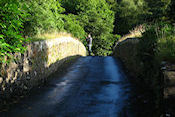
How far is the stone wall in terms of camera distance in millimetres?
5130

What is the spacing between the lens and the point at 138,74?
24.5 ft

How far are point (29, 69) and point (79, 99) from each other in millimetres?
1868

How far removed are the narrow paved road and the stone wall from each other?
38 centimetres

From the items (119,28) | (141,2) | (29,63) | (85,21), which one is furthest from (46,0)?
(141,2)

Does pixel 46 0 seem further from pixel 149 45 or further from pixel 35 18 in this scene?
pixel 149 45

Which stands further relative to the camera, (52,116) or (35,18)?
(35,18)

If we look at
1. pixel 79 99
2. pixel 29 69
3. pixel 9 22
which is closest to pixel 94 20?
pixel 29 69

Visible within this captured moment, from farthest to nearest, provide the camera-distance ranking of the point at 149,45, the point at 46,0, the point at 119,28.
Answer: the point at 119,28
the point at 46,0
the point at 149,45

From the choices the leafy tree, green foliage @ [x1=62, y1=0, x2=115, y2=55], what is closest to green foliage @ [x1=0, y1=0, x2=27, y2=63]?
green foliage @ [x1=62, y1=0, x2=115, y2=55]

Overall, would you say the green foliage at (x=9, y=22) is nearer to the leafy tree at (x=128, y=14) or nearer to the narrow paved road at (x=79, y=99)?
the narrow paved road at (x=79, y=99)

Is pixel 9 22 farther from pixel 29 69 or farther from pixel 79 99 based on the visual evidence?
pixel 79 99

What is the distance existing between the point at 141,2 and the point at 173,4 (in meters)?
22.6

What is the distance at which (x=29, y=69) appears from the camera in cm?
640

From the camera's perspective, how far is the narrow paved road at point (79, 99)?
186 inches
